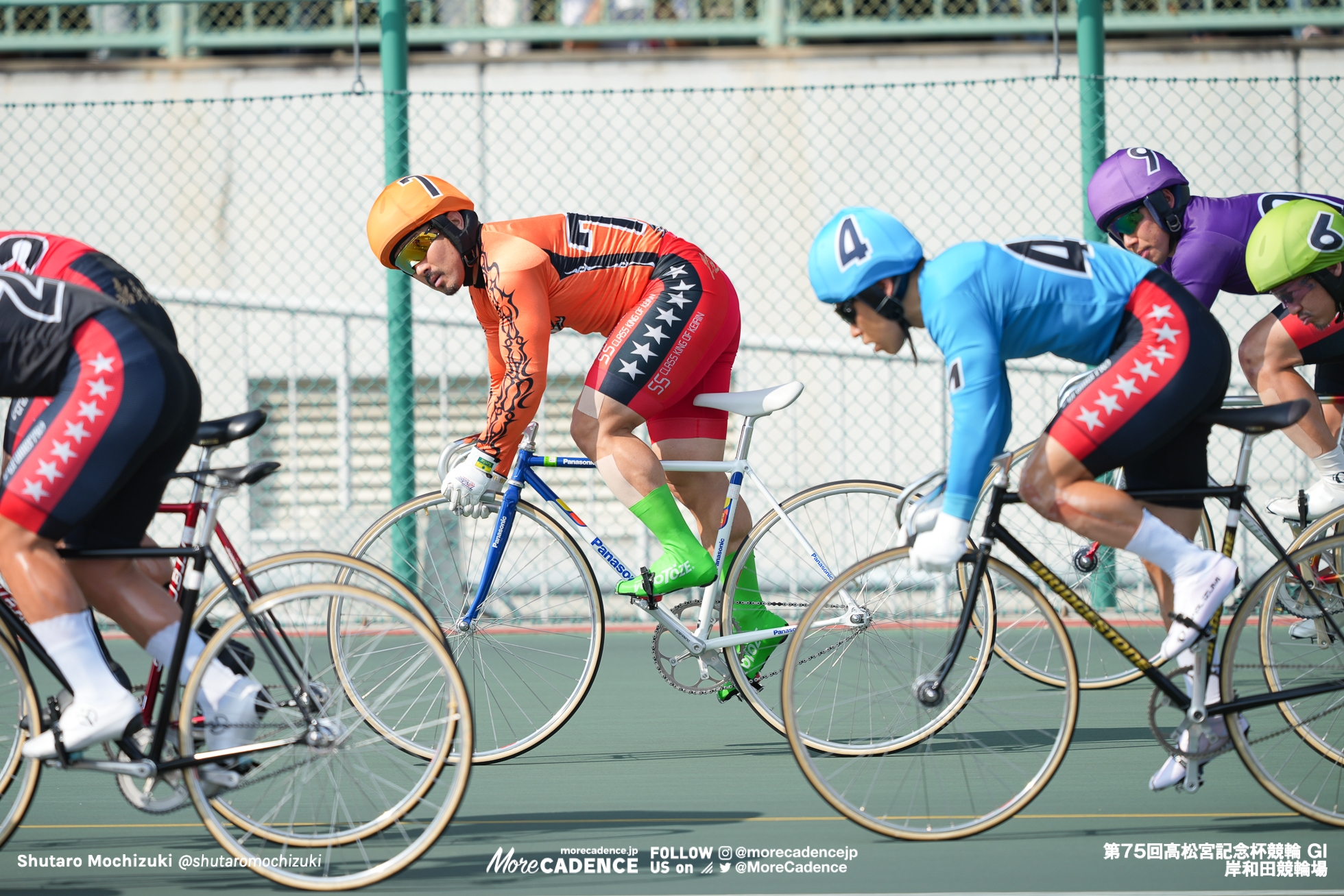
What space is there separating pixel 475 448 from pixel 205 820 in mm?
1462

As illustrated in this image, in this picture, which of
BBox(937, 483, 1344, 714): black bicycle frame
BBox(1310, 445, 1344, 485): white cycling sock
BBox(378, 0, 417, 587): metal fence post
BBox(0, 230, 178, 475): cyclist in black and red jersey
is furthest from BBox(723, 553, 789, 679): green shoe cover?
BBox(378, 0, 417, 587): metal fence post

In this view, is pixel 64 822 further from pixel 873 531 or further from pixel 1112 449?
pixel 1112 449

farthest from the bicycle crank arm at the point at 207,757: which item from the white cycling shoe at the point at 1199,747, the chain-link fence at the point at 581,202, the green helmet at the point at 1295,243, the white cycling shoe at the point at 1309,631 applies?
the chain-link fence at the point at 581,202

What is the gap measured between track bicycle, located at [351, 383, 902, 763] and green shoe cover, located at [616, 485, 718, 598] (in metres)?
0.08

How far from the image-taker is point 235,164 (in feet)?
26.9

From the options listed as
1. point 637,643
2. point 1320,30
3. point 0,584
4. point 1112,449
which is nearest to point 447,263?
point 0,584

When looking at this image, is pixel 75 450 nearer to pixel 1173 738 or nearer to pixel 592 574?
pixel 592 574

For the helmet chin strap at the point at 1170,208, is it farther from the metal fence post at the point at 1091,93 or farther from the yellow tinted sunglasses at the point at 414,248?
the yellow tinted sunglasses at the point at 414,248

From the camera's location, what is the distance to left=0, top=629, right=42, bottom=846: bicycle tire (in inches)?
120

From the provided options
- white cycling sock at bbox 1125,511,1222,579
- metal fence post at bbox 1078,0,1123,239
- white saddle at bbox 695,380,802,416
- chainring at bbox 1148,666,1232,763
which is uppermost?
metal fence post at bbox 1078,0,1123,239

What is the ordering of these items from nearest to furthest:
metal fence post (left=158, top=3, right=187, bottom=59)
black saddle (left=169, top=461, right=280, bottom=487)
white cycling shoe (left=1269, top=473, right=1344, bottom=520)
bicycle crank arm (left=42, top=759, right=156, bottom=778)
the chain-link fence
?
bicycle crank arm (left=42, top=759, right=156, bottom=778)
black saddle (left=169, top=461, right=280, bottom=487)
white cycling shoe (left=1269, top=473, right=1344, bottom=520)
the chain-link fence
metal fence post (left=158, top=3, right=187, bottom=59)

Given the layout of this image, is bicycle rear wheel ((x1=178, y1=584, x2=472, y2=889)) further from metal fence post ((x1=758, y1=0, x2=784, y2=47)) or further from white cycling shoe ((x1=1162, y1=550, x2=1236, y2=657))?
metal fence post ((x1=758, y1=0, x2=784, y2=47))

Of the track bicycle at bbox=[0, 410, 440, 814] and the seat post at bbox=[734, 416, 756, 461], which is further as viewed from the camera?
the seat post at bbox=[734, 416, 756, 461]

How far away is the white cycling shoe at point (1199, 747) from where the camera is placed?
3.24 metres
